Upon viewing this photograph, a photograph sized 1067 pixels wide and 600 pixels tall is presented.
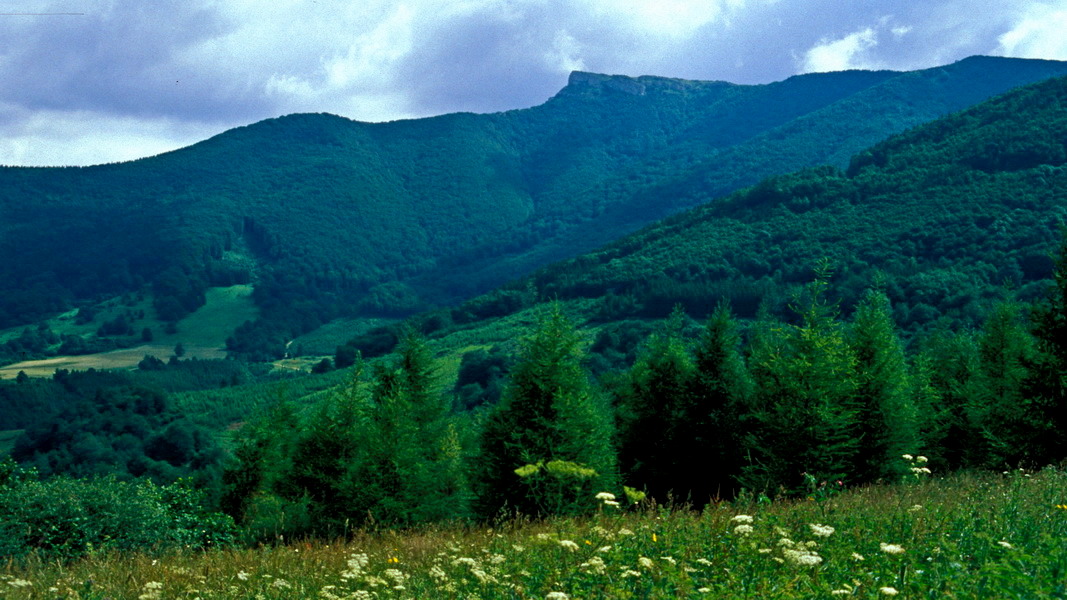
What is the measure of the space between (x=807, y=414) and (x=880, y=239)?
116 m

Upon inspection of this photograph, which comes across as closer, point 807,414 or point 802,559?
point 802,559

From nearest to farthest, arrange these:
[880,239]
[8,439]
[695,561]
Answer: [695,561] → [8,439] → [880,239]

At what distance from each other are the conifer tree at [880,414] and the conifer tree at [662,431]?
520cm

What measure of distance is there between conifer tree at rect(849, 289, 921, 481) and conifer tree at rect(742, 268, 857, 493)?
17.1 inches

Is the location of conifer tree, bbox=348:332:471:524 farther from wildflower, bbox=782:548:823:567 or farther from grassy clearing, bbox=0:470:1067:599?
wildflower, bbox=782:548:823:567

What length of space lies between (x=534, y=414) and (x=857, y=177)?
14713cm

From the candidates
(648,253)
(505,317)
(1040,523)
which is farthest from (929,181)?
(1040,523)

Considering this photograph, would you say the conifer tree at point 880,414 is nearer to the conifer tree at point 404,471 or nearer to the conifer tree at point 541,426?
the conifer tree at point 541,426

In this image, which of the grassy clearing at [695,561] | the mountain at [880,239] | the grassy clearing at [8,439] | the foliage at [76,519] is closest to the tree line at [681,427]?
the foliage at [76,519]

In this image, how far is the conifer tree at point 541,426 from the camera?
2164 centimetres

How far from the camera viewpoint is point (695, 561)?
624cm

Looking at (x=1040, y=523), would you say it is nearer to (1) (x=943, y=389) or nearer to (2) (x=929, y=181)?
(1) (x=943, y=389)

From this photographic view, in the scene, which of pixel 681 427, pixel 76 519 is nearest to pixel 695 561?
pixel 76 519

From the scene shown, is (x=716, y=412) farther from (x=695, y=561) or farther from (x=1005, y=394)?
(x=695, y=561)
